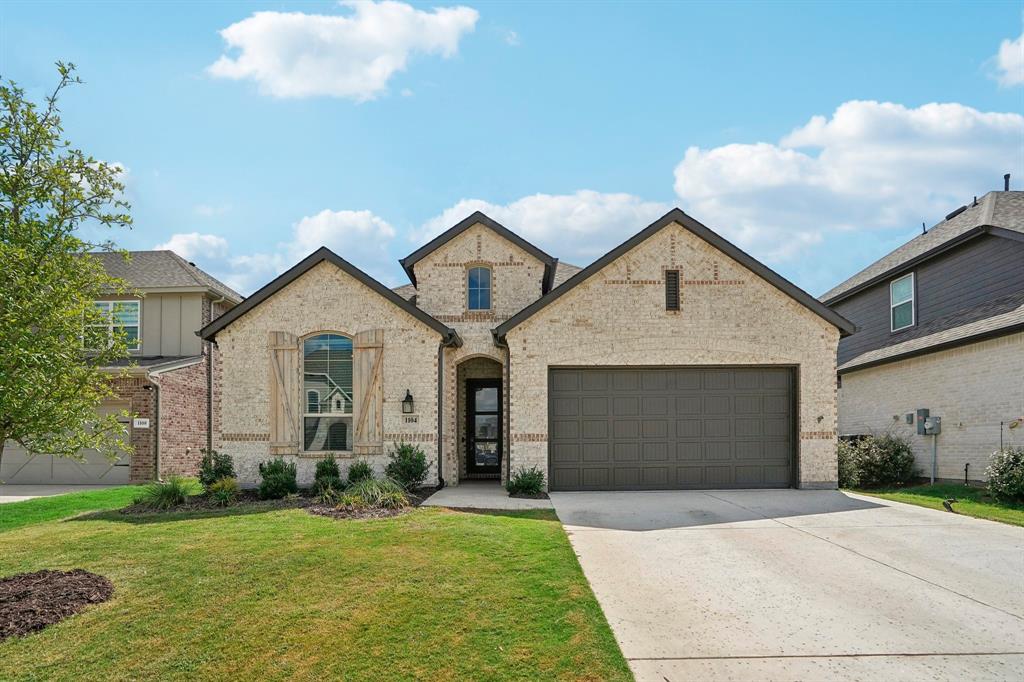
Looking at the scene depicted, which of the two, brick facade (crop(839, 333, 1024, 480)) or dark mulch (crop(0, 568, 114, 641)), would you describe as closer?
dark mulch (crop(0, 568, 114, 641))

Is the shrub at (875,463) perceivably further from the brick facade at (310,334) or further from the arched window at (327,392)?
the arched window at (327,392)

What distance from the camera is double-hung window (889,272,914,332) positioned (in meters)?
19.8

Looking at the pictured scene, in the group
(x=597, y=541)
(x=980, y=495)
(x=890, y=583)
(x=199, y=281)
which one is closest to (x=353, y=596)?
(x=597, y=541)

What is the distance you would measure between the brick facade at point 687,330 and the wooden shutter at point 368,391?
9.33 ft

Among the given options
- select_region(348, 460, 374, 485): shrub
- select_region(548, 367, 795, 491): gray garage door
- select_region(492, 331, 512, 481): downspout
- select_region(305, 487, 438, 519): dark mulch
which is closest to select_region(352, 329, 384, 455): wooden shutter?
select_region(348, 460, 374, 485): shrub

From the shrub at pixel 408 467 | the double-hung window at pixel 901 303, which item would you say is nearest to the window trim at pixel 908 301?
the double-hung window at pixel 901 303

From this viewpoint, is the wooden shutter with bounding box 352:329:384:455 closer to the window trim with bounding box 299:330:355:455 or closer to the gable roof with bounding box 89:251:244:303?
the window trim with bounding box 299:330:355:455

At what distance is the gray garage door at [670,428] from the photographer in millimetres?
14531

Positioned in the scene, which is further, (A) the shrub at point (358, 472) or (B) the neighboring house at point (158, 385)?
(B) the neighboring house at point (158, 385)

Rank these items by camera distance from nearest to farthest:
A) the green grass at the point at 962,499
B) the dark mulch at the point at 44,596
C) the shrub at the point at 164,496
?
the dark mulch at the point at 44,596, the green grass at the point at 962,499, the shrub at the point at 164,496

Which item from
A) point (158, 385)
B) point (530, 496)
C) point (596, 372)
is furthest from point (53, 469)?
point (596, 372)

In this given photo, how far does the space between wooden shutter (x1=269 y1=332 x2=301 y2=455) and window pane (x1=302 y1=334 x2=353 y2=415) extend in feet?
0.75

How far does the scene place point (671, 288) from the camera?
14797 mm

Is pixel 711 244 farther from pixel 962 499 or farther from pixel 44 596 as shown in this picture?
pixel 44 596
